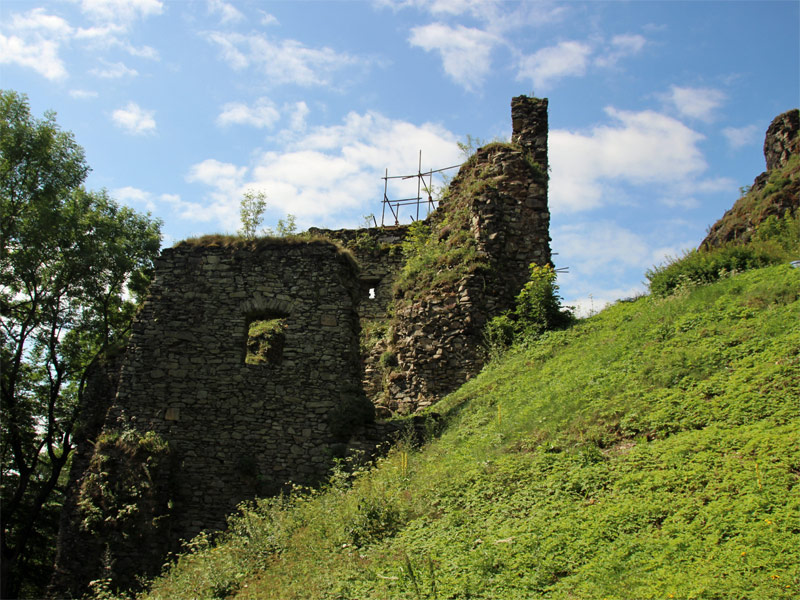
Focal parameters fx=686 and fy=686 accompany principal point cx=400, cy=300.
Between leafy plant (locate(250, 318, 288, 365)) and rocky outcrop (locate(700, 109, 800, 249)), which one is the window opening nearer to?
leafy plant (locate(250, 318, 288, 365))

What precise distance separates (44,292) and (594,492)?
55.9 feet

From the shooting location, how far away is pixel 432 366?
1562 centimetres

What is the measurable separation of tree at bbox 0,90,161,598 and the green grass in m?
9.04

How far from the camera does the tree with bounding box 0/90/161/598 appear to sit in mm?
17953

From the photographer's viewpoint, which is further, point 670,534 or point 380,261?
point 380,261

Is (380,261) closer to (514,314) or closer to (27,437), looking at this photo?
(514,314)

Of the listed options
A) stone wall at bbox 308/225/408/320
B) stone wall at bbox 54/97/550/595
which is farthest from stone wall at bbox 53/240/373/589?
stone wall at bbox 308/225/408/320

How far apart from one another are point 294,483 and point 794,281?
896cm

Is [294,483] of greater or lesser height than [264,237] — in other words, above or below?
below

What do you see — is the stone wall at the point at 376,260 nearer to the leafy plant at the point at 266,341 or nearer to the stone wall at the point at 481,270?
the stone wall at the point at 481,270

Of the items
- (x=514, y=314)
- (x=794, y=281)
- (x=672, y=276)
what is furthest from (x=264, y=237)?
(x=794, y=281)

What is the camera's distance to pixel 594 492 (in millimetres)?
7859

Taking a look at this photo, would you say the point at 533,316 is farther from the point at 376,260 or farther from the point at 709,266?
the point at 376,260

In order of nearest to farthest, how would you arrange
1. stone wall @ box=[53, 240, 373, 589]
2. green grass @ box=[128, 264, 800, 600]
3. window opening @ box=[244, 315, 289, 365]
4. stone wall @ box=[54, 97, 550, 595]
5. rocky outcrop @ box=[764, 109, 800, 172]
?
green grass @ box=[128, 264, 800, 600], stone wall @ box=[54, 97, 550, 595], stone wall @ box=[53, 240, 373, 589], window opening @ box=[244, 315, 289, 365], rocky outcrop @ box=[764, 109, 800, 172]
